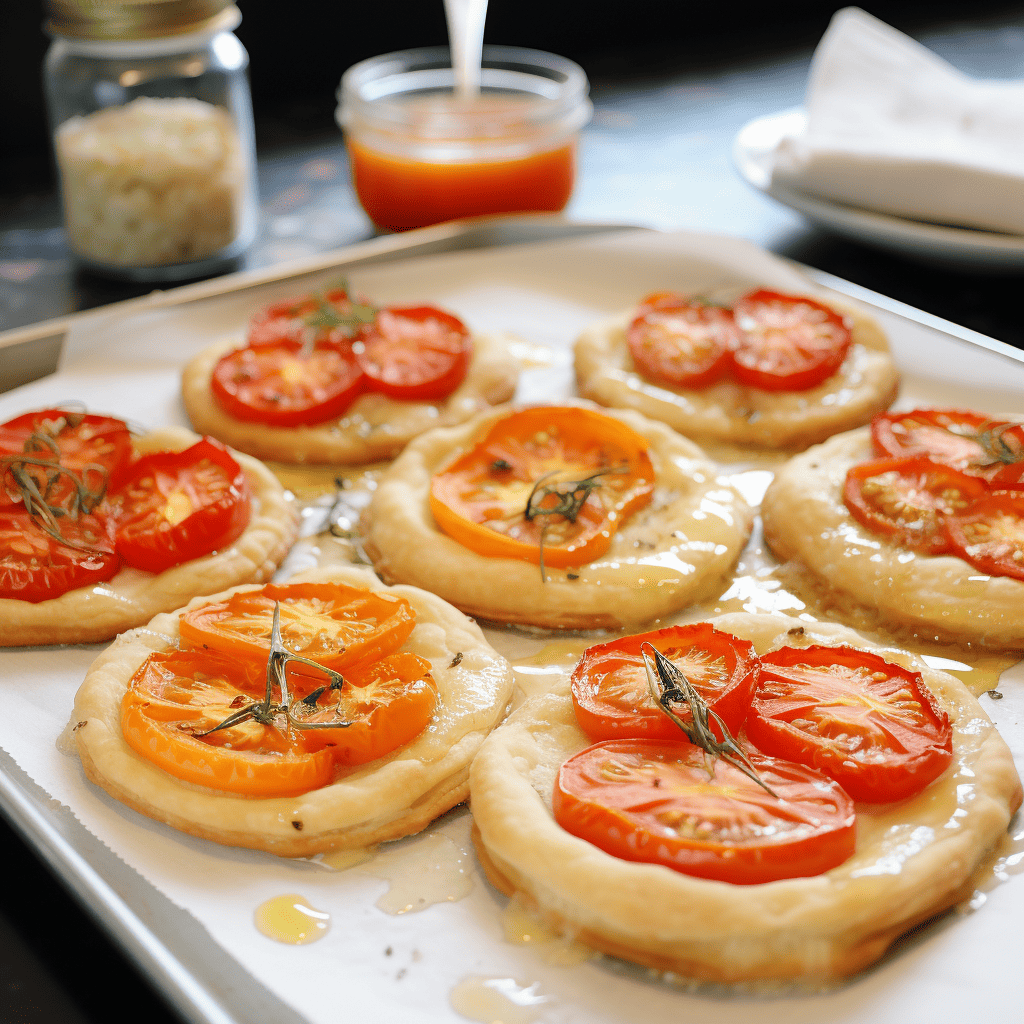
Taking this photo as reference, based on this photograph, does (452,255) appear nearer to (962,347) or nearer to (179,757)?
(962,347)

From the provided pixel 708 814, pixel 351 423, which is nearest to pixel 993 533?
pixel 708 814

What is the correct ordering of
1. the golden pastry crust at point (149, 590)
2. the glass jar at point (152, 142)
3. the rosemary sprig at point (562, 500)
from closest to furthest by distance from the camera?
the golden pastry crust at point (149, 590) → the rosemary sprig at point (562, 500) → the glass jar at point (152, 142)

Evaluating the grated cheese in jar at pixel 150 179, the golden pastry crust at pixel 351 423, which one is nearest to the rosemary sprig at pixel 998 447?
the golden pastry crust at pixel 351 423

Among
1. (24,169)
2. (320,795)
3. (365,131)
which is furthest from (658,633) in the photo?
(24,169)

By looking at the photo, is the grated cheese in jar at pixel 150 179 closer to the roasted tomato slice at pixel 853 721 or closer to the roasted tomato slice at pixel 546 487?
the roasted tomato slice at pixel 546 487

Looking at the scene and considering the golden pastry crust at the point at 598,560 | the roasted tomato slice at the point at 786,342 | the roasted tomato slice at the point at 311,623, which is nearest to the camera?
the roasted tomato slice at the point at 311,623

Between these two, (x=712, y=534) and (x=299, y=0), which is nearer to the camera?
(x=712, y=534)

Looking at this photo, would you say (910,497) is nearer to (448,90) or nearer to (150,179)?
(150,179)
